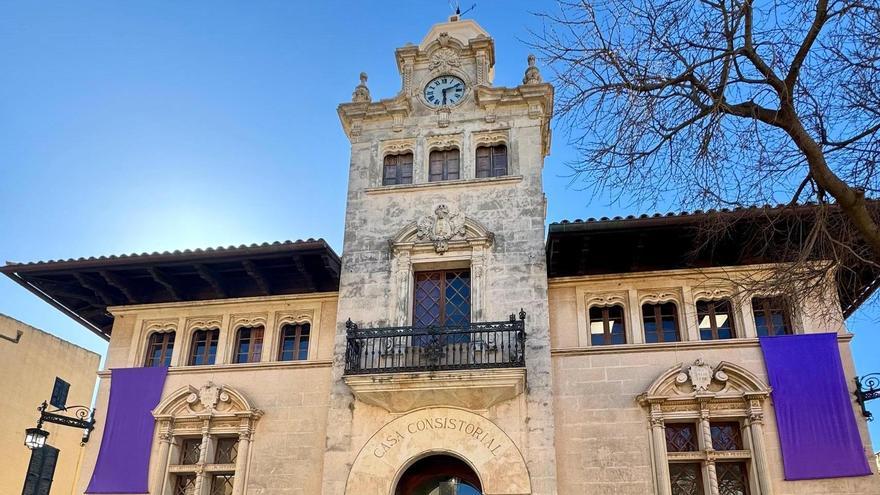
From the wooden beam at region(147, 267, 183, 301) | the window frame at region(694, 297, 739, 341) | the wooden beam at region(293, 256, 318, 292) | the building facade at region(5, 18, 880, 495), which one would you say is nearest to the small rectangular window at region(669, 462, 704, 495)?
the building facade at region(5, 18, 880, 495)

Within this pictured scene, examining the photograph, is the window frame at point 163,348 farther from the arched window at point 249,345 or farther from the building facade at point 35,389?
the building facade at point 35,389

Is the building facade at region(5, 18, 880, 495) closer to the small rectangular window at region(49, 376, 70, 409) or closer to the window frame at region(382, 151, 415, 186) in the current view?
the window frame at region(382, 151, 415, 186)

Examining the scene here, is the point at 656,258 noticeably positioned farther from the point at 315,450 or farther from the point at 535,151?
the point at 315,450

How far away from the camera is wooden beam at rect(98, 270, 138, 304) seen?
1616 centimetres

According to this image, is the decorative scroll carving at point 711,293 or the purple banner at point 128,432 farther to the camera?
the purple banner at point 128,432

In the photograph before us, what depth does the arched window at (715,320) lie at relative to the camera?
46.8 feet

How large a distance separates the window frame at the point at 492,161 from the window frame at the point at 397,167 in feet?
4.50

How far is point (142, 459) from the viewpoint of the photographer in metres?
14.9

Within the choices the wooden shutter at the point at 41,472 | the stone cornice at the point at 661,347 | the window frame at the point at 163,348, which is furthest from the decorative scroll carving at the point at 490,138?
the wooden shutter at the point at 41,472

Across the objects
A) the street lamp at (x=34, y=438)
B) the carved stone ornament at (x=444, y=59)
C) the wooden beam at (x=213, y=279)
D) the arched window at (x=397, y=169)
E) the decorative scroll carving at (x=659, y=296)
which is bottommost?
the street lamp at (x=34, y=438)

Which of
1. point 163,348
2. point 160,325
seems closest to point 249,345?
point 163,348

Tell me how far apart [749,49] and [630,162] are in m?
1.76

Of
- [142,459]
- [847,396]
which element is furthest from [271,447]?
[847,396]

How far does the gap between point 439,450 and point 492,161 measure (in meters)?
6.02
